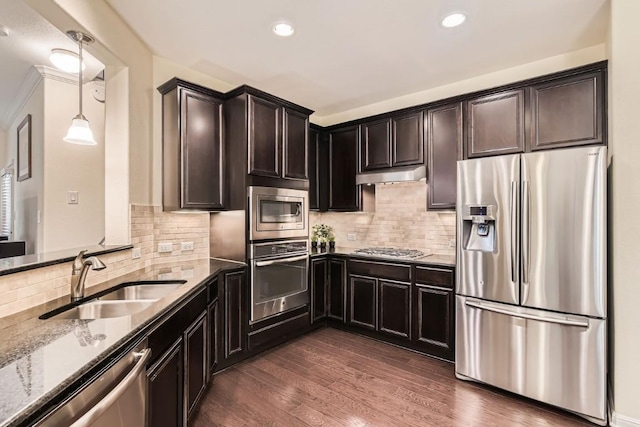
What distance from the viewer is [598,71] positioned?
2465 mm

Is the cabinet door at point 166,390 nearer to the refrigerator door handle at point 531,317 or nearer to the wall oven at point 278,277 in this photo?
the wall oven at point 278,277

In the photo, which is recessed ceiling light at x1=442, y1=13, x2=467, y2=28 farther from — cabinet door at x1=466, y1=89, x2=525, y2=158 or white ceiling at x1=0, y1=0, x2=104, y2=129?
white ceiling at x1=0, y1=0, x2=104, y2=129

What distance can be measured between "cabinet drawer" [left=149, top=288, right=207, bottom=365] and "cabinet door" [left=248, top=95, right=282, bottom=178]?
51.4 inches

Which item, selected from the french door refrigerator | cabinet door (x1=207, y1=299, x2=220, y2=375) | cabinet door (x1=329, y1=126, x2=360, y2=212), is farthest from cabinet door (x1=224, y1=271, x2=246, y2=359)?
the french door refrigerator

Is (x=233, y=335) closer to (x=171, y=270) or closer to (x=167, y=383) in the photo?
(x=171, y=270)

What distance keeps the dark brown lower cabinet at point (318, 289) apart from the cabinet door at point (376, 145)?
133 centimetres

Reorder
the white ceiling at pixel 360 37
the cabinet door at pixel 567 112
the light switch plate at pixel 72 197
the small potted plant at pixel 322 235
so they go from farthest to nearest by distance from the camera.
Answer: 1. the small potted plant at pixel 322 235
2. the light switch plate at pixel 72 197
3. the cabinet door at pixel 567 112
4. the white ceiling at pixel 360 37

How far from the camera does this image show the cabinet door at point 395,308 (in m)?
3.24

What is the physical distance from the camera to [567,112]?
2592 millimetres

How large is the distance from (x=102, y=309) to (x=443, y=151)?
3180 millimetres

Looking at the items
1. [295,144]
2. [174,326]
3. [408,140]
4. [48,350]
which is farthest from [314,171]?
[48,350]

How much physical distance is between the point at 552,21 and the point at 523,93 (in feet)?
1.86

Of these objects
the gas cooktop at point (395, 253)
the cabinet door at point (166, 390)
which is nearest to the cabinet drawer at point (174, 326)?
the cabinet door at point (166, 390)

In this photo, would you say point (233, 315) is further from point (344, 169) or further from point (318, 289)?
point (344, 169)
